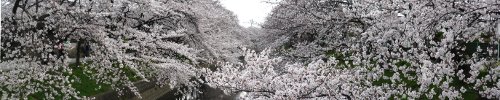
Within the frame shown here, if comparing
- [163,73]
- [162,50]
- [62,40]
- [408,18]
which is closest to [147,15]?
[162,50]

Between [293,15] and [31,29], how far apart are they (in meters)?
8.89

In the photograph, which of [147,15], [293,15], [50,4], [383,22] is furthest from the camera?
[147,15]

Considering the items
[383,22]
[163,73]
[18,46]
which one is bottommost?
[163,73]

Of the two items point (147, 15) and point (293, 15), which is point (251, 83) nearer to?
point (293, 15)

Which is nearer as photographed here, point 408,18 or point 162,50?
point 408,18

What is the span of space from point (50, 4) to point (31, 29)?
2.28 ft

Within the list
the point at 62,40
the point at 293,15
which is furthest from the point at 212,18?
the point at 62,40

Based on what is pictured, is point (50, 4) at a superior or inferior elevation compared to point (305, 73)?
superior

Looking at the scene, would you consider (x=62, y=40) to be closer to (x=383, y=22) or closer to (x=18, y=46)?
(x=18, y=46)

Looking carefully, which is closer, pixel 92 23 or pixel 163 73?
pixel 92 23

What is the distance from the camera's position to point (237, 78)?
1086 cm

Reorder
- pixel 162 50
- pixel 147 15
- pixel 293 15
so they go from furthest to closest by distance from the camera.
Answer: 1. pixel 147 15
2. pixel 293 15
3. pixel 162 50

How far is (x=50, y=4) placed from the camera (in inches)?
440

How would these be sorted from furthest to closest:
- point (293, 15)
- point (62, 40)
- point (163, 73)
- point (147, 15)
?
point (147, 15) < point (293, 15) < point (163, 73) < point (62, 40)
